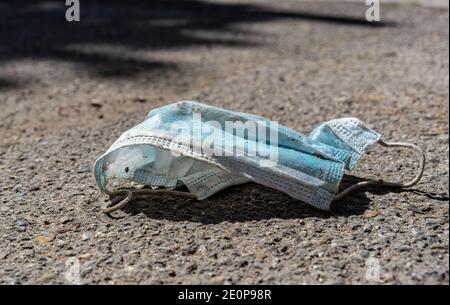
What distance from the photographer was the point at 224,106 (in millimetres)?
3930

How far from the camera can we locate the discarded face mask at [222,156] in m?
2.46

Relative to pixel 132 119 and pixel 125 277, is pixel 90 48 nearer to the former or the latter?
pixel 132 119

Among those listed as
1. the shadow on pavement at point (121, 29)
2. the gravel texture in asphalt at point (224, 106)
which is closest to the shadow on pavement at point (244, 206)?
the gravel texture in asphalt at point (224, 106)

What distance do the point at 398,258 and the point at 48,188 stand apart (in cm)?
136

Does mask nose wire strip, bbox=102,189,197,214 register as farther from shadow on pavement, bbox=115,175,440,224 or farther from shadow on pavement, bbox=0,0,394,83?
shadow on pavement, bbox=0,0,394,83

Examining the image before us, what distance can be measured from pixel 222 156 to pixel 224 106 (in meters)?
1.50

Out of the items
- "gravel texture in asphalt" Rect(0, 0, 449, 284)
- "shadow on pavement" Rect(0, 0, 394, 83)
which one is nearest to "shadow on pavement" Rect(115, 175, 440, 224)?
"gravel texture in asphalt" Rect(0, 0, 449, 284)

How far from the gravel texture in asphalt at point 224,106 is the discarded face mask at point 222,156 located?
63 millimetres

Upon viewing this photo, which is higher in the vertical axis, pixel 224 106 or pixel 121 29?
pixel 121 29

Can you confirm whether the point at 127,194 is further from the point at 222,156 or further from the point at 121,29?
the point at 121,29

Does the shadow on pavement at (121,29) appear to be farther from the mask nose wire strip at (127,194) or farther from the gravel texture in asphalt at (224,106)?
the mask nose wire strip at (127,194)

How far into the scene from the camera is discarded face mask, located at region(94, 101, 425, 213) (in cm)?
246

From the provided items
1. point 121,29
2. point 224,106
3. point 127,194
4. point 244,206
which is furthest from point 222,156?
point 121,29

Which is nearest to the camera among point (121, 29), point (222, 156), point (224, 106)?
point (222, 156)
